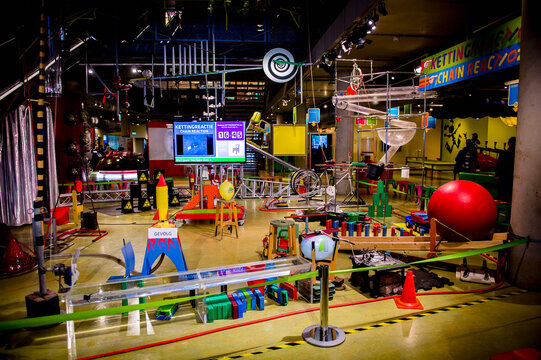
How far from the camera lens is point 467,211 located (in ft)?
16.0

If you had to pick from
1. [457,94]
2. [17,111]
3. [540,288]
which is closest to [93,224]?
[17,111]

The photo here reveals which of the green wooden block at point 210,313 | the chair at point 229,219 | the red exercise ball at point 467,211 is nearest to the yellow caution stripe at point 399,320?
the green wooden block at point 210,313

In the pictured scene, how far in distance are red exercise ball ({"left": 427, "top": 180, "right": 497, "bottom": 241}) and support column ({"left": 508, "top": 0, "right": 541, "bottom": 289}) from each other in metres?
0.44

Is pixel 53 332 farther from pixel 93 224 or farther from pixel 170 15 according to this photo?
pixel 170 15

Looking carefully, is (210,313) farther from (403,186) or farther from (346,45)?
(403,186)

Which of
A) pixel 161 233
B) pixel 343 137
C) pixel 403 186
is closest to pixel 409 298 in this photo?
pixel 161 233

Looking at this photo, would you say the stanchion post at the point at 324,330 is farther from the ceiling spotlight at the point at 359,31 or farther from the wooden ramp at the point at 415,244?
the ceiling spotlight at the point at 359,31

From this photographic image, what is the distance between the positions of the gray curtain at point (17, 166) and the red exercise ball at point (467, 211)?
8459 mm

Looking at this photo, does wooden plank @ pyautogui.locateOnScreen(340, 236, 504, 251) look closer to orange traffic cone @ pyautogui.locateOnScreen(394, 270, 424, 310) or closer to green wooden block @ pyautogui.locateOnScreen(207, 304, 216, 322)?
orange traffic cone @ pyautogui.locateOnScreen(394, 270, 424, 310)

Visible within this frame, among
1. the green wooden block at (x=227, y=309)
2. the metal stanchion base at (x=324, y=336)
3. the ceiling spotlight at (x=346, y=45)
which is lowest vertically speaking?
the metal stanchion base at (x=324, y=336)

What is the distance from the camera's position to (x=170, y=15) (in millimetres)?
8734

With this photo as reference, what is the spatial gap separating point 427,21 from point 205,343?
856cm

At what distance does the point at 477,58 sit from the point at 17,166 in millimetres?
10112

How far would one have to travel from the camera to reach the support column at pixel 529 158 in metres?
4.16
